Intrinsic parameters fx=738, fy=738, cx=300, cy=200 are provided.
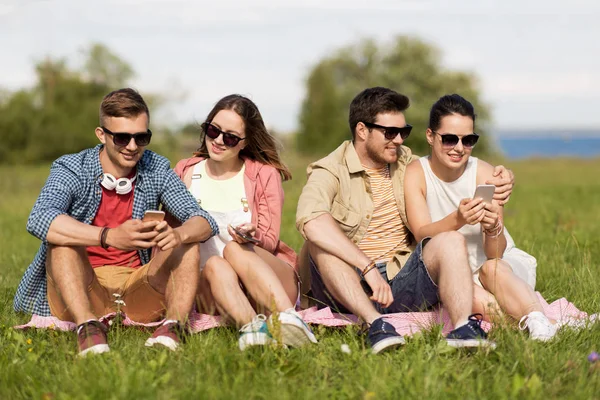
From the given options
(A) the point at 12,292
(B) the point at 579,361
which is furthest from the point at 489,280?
(A) the point at 12,292

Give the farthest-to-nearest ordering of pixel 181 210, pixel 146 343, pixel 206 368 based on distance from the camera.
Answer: pixel 181 210 → pixel 146 343 → pixel 206 368

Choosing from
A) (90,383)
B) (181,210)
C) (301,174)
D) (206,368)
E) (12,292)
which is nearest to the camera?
(90,383)

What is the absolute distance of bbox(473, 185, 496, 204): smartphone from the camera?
15.2 ft

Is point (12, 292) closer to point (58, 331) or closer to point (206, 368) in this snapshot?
point (58, 331)

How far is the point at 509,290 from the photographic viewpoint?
4777mm

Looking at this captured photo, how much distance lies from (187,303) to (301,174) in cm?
1812

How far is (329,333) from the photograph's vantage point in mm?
4801

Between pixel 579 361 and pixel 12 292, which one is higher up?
pixel 579 361

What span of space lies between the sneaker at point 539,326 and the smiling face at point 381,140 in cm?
150

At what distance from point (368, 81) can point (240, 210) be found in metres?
46.9

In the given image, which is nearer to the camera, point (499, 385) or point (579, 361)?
point (499, 385)

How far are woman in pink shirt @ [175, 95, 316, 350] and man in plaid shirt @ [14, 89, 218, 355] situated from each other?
8.8 inches

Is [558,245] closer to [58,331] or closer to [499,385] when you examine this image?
[499,385]

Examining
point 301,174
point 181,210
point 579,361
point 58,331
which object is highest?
point 181,210
